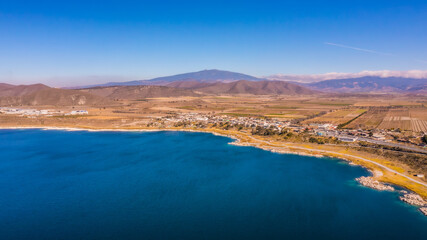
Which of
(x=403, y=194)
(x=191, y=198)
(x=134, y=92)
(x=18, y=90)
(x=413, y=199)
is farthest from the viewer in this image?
(x=134, y=92)

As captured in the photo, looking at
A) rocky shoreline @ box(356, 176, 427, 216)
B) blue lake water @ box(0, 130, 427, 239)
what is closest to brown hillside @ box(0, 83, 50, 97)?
blue lake water @ box(0, 130, 427, 239)

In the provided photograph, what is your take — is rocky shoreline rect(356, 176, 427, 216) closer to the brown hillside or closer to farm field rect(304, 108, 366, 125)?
farm field rect(304, 108, 366, 125)

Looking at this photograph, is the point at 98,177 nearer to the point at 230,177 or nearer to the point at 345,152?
the point at 230,177

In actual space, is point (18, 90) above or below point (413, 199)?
above

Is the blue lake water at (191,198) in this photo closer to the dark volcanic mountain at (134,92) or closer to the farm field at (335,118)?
the farm field at (335,118)

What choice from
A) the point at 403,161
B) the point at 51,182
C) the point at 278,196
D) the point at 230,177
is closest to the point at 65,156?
the point at 51,182

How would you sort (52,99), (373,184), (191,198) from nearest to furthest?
(191,198), (373,184), (52,99)

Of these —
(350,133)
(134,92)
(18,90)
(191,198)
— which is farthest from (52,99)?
(350,133)

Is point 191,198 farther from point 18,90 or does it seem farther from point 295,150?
point 18,90
